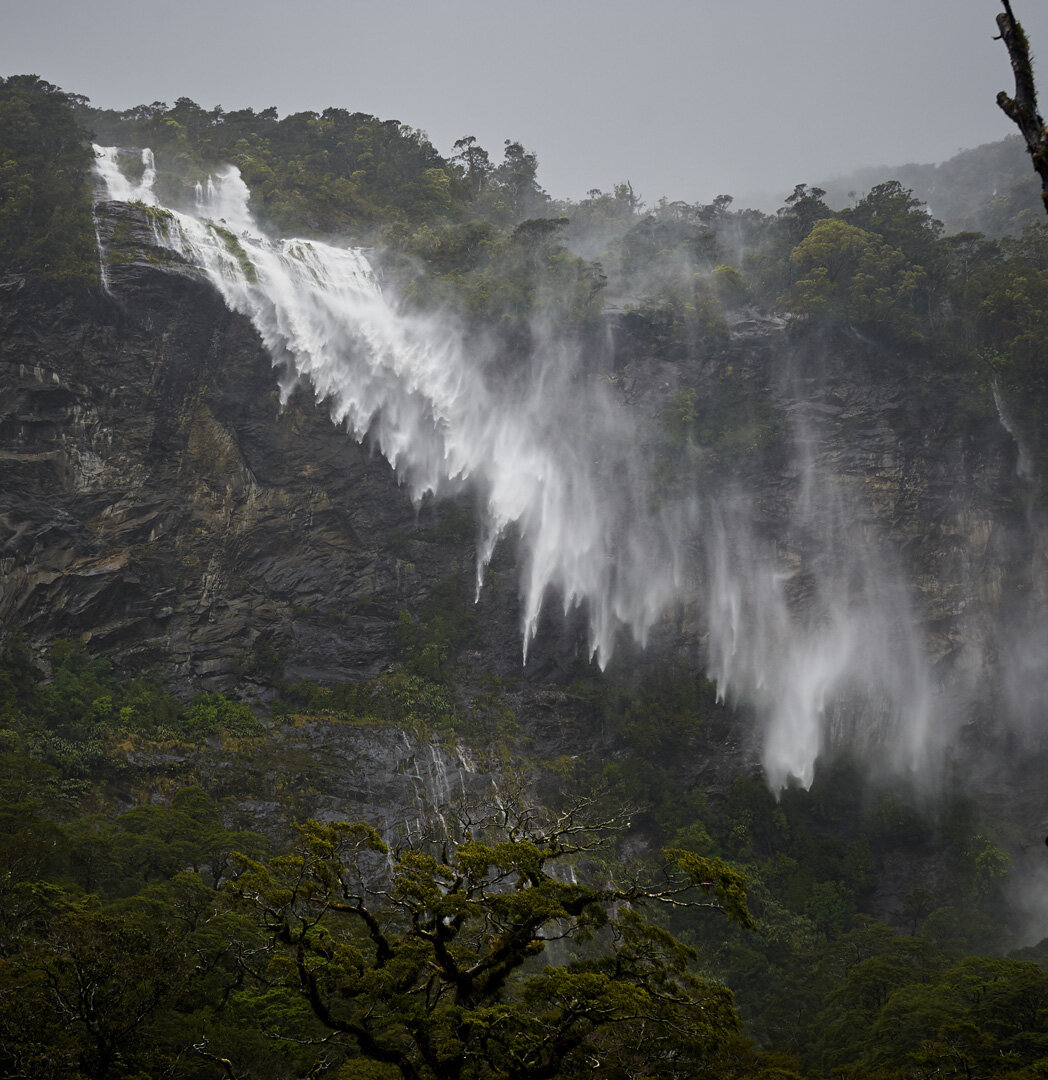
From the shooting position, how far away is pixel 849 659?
36688 millimetres

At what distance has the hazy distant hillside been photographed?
193 feet

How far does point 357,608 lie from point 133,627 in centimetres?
846

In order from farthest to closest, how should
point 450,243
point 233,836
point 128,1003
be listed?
point 450,243, point 233,836, point 128,1003

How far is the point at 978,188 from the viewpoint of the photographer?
77438 millimetres

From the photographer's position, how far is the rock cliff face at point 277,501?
104ft

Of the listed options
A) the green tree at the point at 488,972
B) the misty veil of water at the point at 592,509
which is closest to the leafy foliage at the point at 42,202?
the misty veil of water at the point at 592,509

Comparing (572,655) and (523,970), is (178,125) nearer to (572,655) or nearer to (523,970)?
(572,655)

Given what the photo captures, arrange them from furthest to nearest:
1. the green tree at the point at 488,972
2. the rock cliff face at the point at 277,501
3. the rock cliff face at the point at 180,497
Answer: the rock cliff face at the point at 277,501, the rock cliff face at the point at 180,497, the green tree at the point at 488,972

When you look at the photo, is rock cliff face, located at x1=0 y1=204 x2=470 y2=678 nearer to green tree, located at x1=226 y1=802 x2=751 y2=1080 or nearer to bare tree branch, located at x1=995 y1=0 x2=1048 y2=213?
green tree, located at x1=226 y1=802 x2=751 y2=1080

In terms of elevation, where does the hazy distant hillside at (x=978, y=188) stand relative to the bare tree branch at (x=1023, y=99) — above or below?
above

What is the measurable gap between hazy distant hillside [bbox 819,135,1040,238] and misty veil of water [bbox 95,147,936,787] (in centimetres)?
3127

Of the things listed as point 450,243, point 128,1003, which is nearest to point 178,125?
point 450,243

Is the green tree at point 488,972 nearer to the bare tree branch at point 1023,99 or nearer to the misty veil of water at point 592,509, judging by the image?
the bare tree branch at point 1023,99

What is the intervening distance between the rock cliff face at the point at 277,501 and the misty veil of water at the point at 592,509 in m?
0.89
